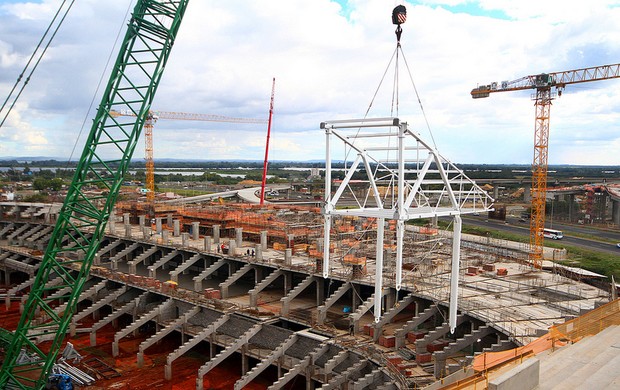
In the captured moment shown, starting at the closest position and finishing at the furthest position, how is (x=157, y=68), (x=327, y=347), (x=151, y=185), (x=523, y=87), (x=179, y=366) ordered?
(x=157, y=68)
(x=327, y=347)
(x=179, y=366)
(x=523, y=87)
(x=151, y=185)

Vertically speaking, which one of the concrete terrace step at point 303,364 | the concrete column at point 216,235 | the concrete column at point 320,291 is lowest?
the concrete terrace step at point 303,364

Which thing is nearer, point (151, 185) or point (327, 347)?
point (327, 347)

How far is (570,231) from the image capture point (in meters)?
72.4

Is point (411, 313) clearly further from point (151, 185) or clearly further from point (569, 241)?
point (151, 185)

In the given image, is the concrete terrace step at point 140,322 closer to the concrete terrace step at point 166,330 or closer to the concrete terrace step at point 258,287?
the concrete terrace step at point 166,330

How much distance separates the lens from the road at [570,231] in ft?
190

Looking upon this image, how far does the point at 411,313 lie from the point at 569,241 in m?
39.4

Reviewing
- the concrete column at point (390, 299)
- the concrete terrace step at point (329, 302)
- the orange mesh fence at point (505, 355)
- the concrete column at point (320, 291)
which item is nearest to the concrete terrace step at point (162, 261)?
the concrete column at point (320, 291)

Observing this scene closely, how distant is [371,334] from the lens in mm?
28047

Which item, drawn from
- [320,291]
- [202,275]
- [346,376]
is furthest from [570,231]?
[346,376]

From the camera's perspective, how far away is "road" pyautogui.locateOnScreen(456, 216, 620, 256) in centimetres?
5799

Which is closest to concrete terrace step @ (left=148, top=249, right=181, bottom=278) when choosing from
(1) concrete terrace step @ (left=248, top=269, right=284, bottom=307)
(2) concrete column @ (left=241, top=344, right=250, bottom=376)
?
(1) concrete terrace step @ (left=248, top=269, right=284, bottom=307)

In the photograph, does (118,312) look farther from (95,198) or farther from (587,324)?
(587,324)

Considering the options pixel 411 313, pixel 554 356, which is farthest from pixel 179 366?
pixel 554 356
